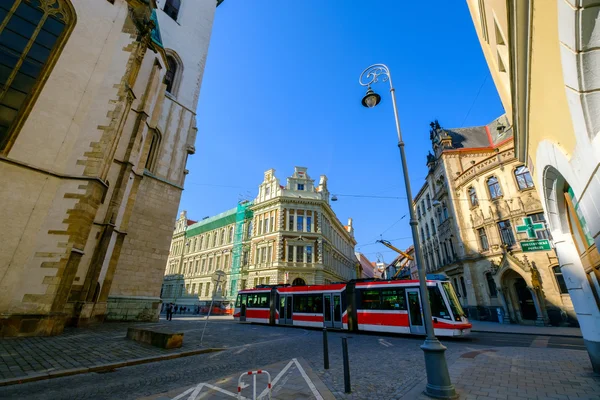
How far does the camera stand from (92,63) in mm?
12492

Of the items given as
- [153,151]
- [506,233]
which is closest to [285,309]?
[153,151]

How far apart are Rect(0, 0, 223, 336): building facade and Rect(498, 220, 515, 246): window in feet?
84.7

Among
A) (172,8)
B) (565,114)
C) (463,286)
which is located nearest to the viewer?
(565,114)

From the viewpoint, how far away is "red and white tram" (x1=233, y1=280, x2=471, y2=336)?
11617 millimetres

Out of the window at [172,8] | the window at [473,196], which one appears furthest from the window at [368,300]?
the window at [172,8]

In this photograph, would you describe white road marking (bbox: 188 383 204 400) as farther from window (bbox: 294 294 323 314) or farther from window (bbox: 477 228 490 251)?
window (bbox: 477 228 490 251)

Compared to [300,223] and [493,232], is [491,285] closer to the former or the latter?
[493,232]

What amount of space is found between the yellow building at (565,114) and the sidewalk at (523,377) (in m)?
0.90

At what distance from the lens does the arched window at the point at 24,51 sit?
404 inches

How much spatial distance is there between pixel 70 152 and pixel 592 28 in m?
15.3

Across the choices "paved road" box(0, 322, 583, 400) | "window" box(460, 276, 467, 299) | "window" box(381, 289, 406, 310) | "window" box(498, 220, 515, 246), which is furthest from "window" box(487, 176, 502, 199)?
"paved road" box(0, 322, 583, 400)

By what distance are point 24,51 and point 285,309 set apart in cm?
1928

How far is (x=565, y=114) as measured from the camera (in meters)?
3.15

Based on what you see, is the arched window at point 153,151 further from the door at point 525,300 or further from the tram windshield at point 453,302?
the door at point 525,300
